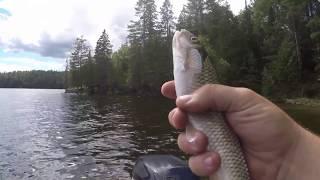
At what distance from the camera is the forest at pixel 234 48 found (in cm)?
5047

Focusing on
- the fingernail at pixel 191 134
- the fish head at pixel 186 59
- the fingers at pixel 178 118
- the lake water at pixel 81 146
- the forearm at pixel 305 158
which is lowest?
the lake water at pixel 81 146

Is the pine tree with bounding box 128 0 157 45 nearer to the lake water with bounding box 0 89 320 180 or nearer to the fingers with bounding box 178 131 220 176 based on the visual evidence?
the lake water with bounding box 0 89 320 180

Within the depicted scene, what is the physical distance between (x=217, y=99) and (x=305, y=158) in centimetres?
95

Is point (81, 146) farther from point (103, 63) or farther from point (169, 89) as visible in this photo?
point (103, 63)

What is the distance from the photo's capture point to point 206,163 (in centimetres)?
291

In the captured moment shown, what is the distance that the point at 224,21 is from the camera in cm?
6444

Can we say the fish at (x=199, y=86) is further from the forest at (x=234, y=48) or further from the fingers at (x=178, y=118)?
the forest at (x=234, y=48)

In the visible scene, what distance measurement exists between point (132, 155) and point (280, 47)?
4010 centimetres

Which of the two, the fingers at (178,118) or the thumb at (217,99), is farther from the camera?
the fingers at (178,118)

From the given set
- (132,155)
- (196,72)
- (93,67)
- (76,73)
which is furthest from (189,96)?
(76,73)

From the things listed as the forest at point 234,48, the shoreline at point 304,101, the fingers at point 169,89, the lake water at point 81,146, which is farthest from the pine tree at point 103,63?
the fingers at point 169,89

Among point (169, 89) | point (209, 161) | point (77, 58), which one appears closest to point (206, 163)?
point (209, 161)

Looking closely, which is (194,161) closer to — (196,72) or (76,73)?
(196,72)

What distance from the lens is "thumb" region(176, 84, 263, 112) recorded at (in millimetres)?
2811
